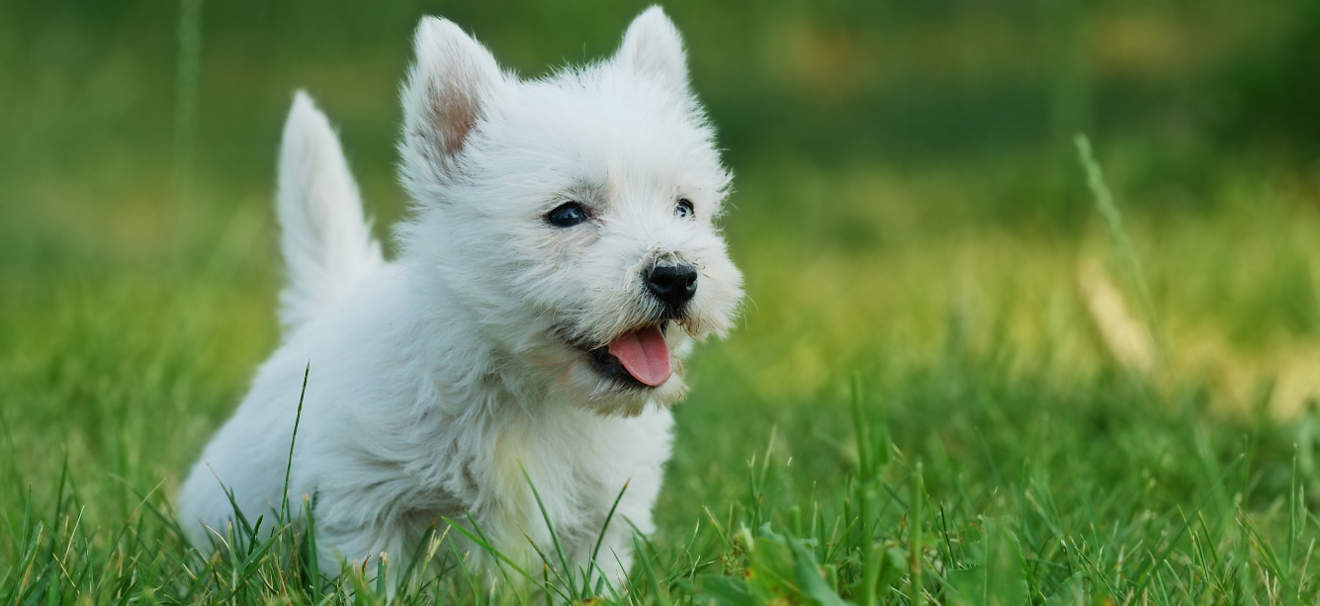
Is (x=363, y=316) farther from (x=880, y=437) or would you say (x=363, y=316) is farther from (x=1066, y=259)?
(x=1066, y=259)

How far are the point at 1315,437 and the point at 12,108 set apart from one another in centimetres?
698

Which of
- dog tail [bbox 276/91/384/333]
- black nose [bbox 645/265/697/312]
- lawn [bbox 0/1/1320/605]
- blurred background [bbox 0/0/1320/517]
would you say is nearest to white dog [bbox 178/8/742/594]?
black nose [bbox 645/265/697/312]

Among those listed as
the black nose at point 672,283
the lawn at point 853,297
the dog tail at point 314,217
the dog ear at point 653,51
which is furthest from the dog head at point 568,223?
the dog tail at point 314,217

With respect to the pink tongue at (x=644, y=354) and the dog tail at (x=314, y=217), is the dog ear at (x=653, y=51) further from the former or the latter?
the dog tail at (x=314, y=217)

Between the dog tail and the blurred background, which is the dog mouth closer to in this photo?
the blurred background

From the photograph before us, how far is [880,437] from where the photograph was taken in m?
1.71

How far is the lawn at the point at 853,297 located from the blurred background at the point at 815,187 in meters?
0.03

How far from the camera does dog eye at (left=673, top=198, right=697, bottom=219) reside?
9.37 ft

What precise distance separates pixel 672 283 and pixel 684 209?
0.35 meters

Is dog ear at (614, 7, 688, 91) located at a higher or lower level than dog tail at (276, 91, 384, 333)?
higher

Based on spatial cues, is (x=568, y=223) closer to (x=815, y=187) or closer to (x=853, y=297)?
(x=853, y=297)

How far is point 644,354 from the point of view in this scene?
8.70 feet

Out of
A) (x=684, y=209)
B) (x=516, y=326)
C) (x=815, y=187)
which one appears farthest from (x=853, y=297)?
(x=516, y=326)

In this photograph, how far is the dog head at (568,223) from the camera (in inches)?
102
